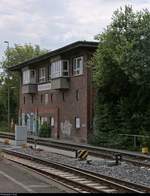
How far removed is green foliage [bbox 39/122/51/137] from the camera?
57625 mm

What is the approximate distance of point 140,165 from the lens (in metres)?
25.3

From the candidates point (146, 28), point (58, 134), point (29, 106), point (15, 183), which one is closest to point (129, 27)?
point (146, 28)

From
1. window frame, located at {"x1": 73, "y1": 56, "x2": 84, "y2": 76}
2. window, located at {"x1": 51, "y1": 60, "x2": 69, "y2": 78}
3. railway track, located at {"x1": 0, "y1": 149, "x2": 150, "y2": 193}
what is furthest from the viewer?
window, located at {"x1": 51, "y1": 60, "x2": 69, "y2": 78}

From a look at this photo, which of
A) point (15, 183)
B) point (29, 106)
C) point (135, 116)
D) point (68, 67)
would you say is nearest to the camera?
point (15, 183)

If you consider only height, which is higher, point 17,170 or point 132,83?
point 132,83

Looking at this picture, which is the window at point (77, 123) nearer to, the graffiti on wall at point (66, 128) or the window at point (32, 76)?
the graffiti on wall at point (66, 128)

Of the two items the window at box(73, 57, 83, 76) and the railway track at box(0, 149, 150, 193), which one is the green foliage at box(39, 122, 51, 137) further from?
the railway track at box(0, 149, 150, 193)

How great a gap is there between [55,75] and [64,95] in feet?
7.30

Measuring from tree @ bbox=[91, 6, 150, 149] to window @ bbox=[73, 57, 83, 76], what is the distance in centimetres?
746

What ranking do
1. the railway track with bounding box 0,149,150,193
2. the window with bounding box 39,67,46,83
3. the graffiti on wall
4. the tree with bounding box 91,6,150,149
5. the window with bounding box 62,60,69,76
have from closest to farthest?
the railway track with bounding box 0,149,150,193 → the tree with bounding box 91,6,150,149 → the graffiti on wall → the window with bounding box 62,60,69,76 → the window with bounding box 39,67,46,83

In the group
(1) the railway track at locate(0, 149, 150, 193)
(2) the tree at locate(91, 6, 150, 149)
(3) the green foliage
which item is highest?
(2) the tree at locate(91, 6, 150, 149)

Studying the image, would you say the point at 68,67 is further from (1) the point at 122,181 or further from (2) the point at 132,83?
(1) the point at 122,181

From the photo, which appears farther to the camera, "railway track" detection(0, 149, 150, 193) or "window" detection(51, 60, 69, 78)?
"window" detection(51, 60, 69, 78)

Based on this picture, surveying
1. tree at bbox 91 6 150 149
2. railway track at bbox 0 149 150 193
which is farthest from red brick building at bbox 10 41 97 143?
railway track at bbox 0 149 150 193
